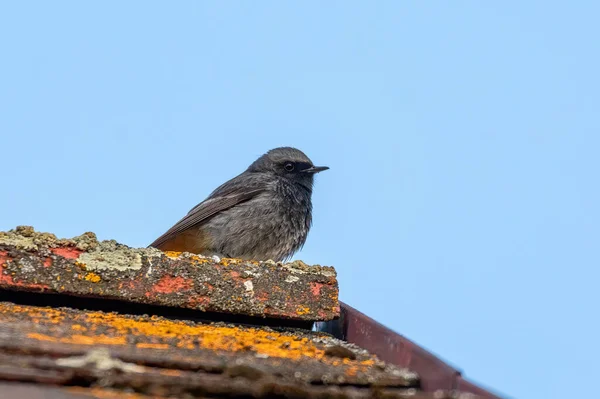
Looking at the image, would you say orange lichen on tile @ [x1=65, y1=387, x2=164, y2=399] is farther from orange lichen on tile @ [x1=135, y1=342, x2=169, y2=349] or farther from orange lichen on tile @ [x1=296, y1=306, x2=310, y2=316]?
orange lichen on tile @ [x1=296, y1=306, x2=310, y2=316]

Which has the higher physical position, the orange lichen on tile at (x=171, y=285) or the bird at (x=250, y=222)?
the bird at (x=250, y=222)

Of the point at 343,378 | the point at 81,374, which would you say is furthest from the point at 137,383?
the point at 343,378

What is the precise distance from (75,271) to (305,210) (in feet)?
17.0

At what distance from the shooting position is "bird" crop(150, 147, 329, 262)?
8602 mm

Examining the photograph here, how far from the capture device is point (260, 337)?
3668 millimetres

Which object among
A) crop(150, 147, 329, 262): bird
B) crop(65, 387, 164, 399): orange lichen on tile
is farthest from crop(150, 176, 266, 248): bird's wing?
crop(65, 387, 164, 399): orange lichen on tile

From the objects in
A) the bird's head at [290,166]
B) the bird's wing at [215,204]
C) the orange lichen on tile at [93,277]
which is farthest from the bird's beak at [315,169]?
the orange lichen on tile at [93,277]

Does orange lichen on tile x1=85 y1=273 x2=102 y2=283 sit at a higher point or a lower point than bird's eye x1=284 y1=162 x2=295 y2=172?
lower

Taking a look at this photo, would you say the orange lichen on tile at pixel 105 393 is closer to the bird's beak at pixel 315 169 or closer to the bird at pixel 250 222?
the bird at pixel 250 222

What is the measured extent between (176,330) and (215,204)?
5644 millimetres

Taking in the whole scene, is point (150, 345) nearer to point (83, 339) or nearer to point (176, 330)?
point (83, 339)

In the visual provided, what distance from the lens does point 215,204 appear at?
29.9ft

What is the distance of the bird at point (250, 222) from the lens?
860 centimetres

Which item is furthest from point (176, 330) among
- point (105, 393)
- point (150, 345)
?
point (105, 393)
